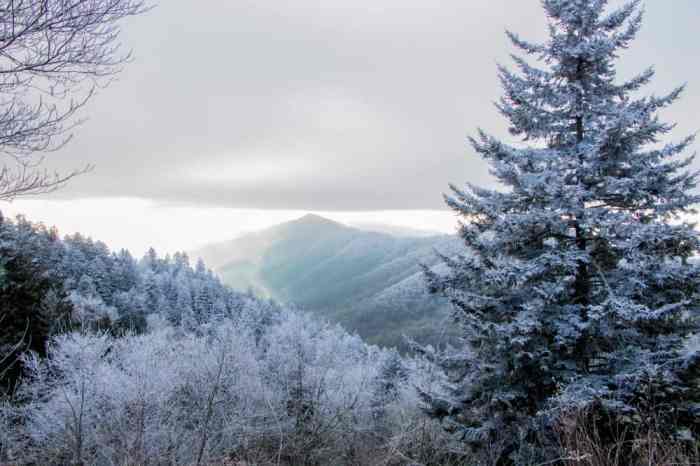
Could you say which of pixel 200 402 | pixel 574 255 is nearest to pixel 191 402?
pixel 200 402

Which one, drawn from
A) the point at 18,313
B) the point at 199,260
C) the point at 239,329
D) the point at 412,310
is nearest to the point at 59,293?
the point at 18,313

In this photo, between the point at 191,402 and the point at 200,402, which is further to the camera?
the point at 191,402

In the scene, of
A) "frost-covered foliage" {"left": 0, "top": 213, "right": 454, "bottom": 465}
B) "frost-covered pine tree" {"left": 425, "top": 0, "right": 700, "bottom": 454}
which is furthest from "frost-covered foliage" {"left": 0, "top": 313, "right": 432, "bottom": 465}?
"frost-covered pine tree" {"left": 425, "top": 0, "right": 700, "bottom": 454}

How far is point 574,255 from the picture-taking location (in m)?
8.21

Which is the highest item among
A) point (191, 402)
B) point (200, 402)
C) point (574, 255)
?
point (574, 255)

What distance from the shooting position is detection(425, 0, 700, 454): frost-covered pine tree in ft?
25.5

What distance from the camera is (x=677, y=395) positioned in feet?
24.6

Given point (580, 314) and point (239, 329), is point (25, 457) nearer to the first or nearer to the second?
point (239, 329)

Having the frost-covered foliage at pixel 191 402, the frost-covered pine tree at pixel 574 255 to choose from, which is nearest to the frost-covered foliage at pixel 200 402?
the frost-covered foliage at pixel 191 402

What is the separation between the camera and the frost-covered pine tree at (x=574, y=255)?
7.78 m

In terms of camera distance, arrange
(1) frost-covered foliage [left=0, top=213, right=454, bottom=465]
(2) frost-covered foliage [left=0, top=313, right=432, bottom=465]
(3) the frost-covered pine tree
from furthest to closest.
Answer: (2) frost-covered foliage [left=0, top=313, right=432, bottom=465] → (1) frost-covered foliage [left=0, top=213, right=454, bottom=465] → (3) the frost-covered pine tree

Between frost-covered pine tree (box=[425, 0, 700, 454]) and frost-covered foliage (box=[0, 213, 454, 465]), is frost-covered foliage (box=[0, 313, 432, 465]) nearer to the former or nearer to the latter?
frost-covered foliage (box=[0, 213, 454, 465])

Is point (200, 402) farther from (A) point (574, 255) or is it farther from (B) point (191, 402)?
(A) point (574, 255)

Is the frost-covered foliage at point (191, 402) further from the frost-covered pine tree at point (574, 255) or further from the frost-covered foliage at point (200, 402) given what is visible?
the frost-covered pine tree at point (574, 255)
